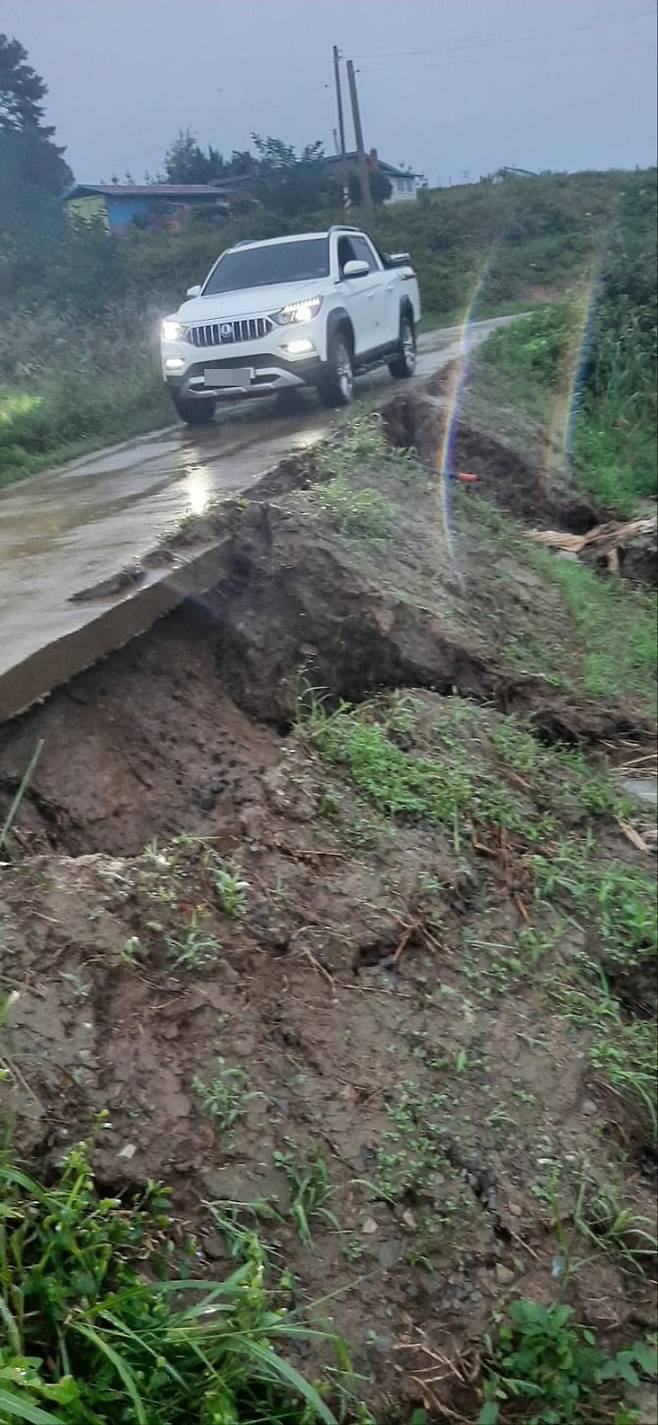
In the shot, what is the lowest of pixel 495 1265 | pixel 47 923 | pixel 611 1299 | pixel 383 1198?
pixel 611 1299

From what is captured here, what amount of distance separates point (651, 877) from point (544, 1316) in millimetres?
2191

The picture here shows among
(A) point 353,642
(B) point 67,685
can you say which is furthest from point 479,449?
(B) point 67,685

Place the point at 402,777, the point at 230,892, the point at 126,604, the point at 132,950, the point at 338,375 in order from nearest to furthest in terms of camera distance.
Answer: the point at 132,950 → the point at 230,892 → the point at 126,604 → the point at 402,777 → the point at 338,375

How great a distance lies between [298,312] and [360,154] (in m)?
2.16

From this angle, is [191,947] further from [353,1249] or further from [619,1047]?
[619,1047]

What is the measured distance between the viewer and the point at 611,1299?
340 centimetres

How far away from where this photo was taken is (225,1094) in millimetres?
3102

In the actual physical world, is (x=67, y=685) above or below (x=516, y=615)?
above

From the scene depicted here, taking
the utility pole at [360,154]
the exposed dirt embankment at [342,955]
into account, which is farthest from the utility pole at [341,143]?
the exposed dirt embankment at [342,955]

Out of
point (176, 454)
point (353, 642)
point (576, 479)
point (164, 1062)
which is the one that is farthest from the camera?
point (576, 479)

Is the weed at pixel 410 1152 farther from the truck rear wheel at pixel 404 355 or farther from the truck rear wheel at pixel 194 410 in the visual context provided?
the truck rear wheel at pixel 404 355

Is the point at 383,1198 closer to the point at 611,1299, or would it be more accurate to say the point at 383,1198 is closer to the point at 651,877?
the point at 611,1299

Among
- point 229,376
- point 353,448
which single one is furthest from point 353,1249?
point 229,376

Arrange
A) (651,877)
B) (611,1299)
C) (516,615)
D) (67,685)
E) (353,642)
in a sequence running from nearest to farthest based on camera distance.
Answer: (611,1299), (67,685), (651,877), (353,642), (516,615)
